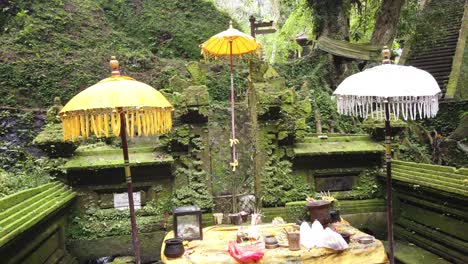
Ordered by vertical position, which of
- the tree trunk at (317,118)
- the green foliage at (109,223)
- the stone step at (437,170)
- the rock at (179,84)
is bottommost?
the green foliage at (109,223)

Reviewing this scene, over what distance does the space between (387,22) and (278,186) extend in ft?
26.3

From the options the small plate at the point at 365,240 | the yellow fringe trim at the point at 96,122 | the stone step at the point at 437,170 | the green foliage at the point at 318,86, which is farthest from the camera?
the green foliage at the point at 318,86

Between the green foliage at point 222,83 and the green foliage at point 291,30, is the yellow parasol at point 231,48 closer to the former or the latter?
the green foliage at point 222,83

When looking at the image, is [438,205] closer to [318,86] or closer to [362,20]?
[318,86]

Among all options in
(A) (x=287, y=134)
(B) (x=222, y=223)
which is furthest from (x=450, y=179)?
(B) (x=222, y=223)

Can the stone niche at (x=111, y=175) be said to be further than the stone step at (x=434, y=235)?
Yes

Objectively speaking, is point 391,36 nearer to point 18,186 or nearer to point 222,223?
point 222,223

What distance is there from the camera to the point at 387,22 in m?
12.4

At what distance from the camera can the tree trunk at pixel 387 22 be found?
12125 mm

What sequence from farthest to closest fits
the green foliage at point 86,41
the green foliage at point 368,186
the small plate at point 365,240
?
the green foliage at point 86,41
the green foliage at point 368,186
the small plate at point 365,240

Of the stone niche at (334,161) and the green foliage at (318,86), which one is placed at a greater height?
the green foliage at (318,86)

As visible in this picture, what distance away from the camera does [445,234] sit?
579 cm

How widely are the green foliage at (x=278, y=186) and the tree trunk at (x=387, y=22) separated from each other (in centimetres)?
742

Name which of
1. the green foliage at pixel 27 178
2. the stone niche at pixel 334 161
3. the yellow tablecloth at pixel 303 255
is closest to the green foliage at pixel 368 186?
the stone niche at pixel 334 161
